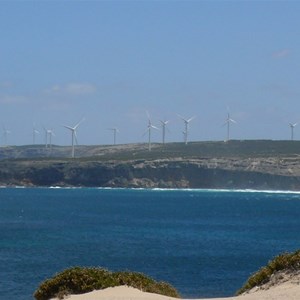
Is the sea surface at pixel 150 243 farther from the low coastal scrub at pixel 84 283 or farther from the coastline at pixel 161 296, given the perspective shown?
the coastline at pixel 161 296

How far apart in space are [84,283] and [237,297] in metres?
5.37

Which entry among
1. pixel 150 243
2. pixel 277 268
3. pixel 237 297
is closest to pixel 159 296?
pixel 237 297

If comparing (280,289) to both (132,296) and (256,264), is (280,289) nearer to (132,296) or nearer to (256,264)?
(132,296)

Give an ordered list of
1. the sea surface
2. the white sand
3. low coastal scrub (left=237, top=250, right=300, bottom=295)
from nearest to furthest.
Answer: the white sand, low coastal scrub (left=237, top=250, right=300, bottom=295), the sea surface

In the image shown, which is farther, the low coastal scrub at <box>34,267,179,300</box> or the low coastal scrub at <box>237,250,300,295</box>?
the low coastal scrub at <box>237,250,300,295</box>

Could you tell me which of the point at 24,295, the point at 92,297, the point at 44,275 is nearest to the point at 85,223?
the point at 44,275

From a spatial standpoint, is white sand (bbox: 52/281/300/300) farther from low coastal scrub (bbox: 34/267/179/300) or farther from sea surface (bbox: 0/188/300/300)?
sea surface (bbox: 0/188/300/300)

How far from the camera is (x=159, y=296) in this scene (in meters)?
28.0

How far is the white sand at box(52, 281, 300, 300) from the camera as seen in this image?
85.0ft

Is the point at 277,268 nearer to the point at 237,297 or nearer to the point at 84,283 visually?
the point at 237,297

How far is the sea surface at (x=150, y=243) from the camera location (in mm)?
55044

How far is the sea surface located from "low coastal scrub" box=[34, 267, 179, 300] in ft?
51.4

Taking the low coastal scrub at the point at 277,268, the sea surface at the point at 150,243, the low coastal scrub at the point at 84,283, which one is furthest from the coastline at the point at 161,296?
the sea surface at the point at 150,243

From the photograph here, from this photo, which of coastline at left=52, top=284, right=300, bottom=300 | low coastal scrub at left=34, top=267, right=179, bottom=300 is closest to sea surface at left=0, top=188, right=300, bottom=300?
low coastal scrub at left=34, top=267, right=179, bottom=300
